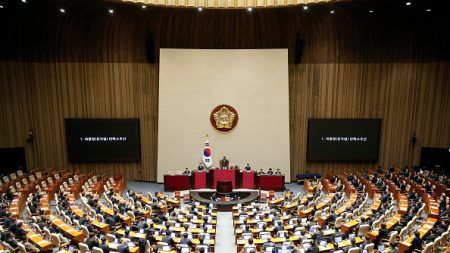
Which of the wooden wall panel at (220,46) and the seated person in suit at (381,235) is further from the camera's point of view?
the wooden wall panel at (220,46)

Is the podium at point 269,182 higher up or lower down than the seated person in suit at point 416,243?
lower down

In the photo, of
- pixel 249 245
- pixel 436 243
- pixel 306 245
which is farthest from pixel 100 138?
pixel 436 243

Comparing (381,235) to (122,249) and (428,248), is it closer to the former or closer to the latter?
(428,248)

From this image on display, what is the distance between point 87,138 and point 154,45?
641 centimetres

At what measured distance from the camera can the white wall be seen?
1861 centimetres

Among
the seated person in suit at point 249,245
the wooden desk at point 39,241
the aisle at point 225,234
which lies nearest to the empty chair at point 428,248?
the seated person in suit at point 249,245

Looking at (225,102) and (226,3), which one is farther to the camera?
(225,102)

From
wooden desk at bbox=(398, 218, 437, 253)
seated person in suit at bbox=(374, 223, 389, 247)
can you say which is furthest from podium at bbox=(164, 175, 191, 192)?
wooden desk at bbox=(398, 218, 437, 253)

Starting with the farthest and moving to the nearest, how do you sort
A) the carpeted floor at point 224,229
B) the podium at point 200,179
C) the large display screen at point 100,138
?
1. the large display screen at point 100,138
2. the podium at point 200,179
3. the carpeted floor at point 224,229

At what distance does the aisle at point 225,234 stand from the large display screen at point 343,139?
7.56 meters

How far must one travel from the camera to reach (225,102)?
18938 millimetres

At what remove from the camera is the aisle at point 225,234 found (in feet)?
36.2

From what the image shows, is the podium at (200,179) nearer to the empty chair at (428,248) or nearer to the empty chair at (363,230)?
the empty chair at (363,230)

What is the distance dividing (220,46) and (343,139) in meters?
8.73
